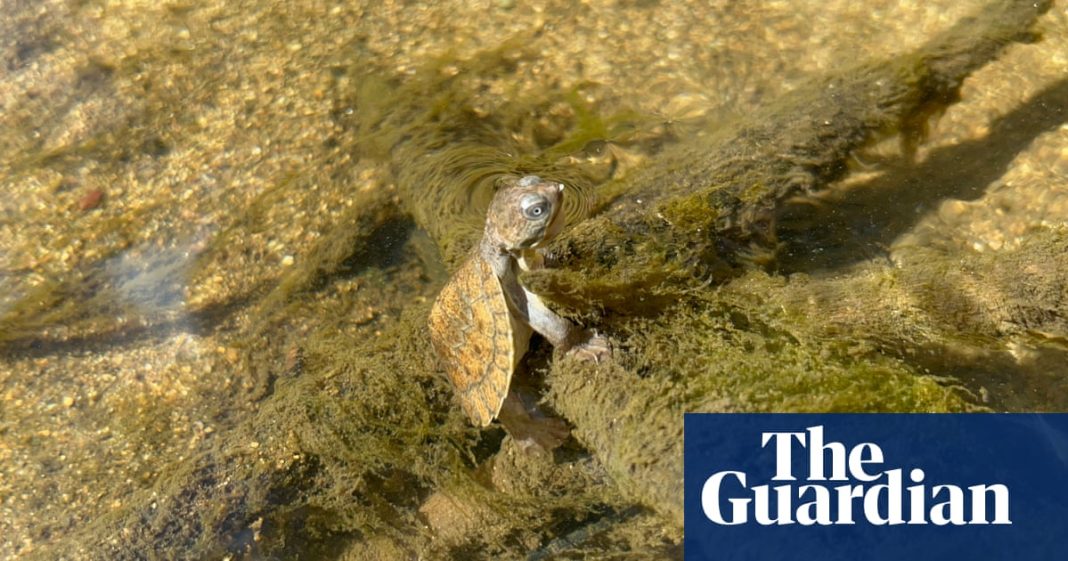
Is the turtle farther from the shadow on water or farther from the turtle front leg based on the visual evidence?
the shadow on water

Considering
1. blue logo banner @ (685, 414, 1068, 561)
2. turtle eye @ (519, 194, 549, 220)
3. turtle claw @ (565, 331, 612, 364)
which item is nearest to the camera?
blue logo banner @ (685, 414, 1068, 561)

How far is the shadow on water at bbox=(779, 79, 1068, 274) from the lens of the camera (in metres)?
3.61

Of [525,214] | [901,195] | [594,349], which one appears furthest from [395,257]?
[901,195]

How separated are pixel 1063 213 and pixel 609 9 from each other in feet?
8.80

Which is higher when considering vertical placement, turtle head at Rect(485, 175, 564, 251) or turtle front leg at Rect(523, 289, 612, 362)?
turtle head at Rect(485, 175, 564, 251)

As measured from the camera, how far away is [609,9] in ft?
15.5

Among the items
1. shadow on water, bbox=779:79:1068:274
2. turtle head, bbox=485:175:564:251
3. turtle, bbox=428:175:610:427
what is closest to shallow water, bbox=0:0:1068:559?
shadow on water, bbox=779:79:1068:274

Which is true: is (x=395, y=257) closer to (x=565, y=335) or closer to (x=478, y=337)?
(x=478, y=337)

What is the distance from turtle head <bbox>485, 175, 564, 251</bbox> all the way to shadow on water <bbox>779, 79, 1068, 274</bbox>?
111 cm

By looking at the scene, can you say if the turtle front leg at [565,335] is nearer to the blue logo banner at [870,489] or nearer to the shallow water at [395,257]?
the shallow water at [395,257]

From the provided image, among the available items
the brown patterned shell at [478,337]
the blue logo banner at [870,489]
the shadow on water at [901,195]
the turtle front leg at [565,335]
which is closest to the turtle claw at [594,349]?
the turtle front leg at [565,335]

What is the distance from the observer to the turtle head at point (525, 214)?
306 cm

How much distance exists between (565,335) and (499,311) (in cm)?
29

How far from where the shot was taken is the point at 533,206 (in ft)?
10.00
